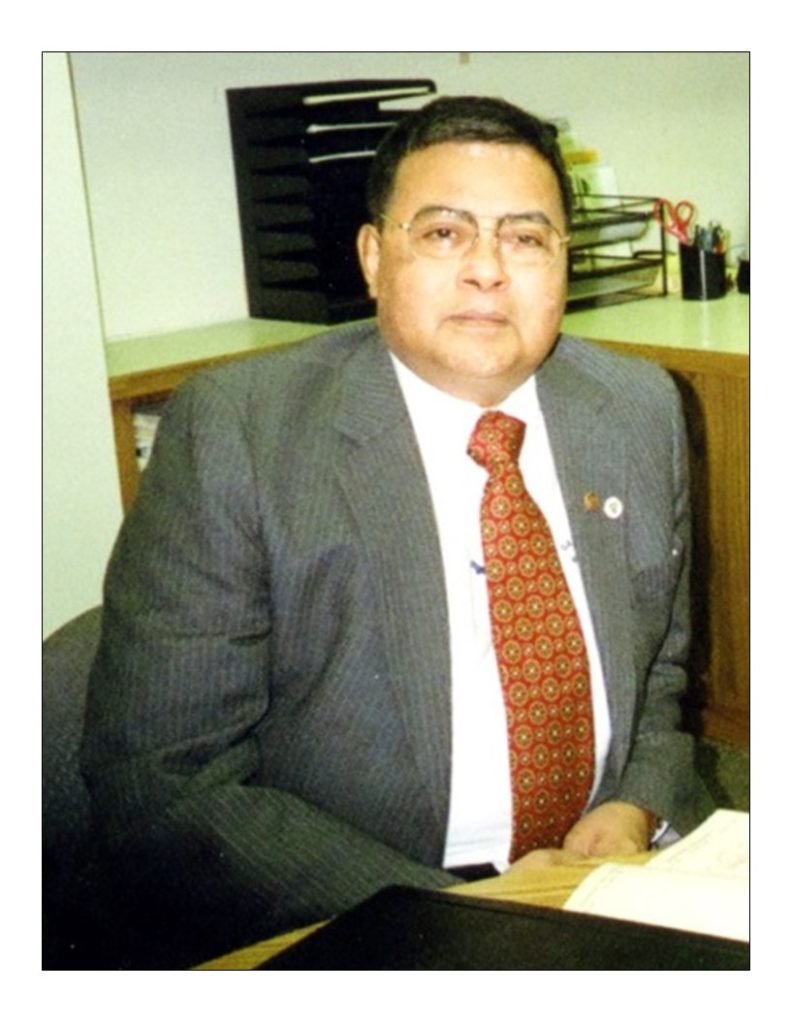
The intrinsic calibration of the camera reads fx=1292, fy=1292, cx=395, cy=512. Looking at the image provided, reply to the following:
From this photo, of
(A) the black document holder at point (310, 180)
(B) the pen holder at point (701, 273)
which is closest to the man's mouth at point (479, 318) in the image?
(A) the black document holder at point (310, 180)

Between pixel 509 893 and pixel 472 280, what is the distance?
584 mm

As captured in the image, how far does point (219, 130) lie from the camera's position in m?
2.40

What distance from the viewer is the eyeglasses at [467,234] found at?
1229mm

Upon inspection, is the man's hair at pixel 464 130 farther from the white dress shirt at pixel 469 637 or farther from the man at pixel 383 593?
the white dress shirt at pixel 469 637

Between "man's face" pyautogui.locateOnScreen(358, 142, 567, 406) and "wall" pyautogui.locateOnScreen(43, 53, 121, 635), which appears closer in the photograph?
"man's face" pyautogui.locateOnScreen(358, 142, 567, 406)

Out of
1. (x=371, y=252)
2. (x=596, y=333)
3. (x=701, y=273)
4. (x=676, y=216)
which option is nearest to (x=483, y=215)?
(x=371, y=252)

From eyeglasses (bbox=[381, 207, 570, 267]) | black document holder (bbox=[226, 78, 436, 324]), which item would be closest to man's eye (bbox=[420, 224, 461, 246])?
eyeglasses (bbox=[381, 207, 570, 267])

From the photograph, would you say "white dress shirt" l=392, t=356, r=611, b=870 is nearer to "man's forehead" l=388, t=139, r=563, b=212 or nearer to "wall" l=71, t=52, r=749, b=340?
"man's forehead" l=388, t=139, r=563, b=212

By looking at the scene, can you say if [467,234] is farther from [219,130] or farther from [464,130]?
[219,130]

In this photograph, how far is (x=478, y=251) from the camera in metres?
1.23

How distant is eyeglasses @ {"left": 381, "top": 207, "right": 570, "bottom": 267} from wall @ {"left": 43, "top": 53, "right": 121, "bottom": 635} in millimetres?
633

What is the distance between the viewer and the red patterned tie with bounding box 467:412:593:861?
1.22 m
